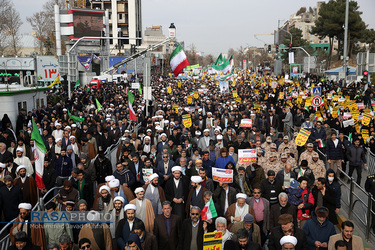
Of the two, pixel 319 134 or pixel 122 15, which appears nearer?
pixel 319 134

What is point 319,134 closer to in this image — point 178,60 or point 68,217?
point 68,217

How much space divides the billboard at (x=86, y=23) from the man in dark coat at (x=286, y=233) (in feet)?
211

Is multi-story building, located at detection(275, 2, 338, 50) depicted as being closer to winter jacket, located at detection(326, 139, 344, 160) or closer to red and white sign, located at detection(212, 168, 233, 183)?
winter jacket, located at detection(326, 139, 344, 160)

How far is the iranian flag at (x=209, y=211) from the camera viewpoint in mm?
7297

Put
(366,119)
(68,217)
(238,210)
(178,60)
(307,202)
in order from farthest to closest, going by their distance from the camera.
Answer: (178,60) → (366,119) → (307,202) → (238,210) → (68,217)

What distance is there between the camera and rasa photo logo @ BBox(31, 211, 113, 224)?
687 centimetres

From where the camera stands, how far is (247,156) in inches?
392

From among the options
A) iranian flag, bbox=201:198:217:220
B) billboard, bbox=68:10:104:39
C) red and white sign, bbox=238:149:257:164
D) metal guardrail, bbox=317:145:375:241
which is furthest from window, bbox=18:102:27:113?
billboard, bbox=68:10:104:39

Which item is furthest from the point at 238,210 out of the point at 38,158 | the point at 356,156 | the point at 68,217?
the point at 356,156

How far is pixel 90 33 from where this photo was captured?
6925 centimetres

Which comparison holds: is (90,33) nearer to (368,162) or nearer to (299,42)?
(299,42)

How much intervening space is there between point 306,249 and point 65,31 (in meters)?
65.7

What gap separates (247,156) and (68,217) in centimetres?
444

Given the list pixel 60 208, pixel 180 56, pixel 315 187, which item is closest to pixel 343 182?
pixel 315 187
